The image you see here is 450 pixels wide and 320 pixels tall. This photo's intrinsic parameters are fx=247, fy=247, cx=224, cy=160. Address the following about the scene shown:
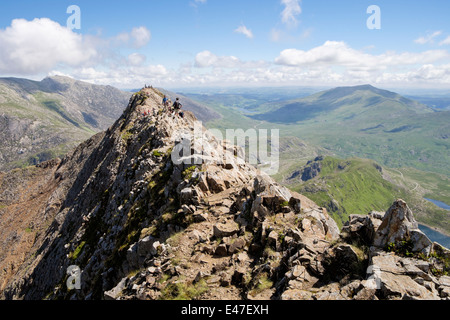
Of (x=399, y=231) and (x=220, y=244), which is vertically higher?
(x=399, y=231)

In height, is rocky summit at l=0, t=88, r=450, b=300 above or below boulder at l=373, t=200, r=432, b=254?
below

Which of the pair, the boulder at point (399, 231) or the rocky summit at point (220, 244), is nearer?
the rocky summit at point (220, 244)

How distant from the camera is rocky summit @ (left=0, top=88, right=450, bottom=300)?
42.5ft

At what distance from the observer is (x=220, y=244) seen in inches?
774

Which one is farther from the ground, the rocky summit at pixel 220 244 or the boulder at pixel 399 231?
the boulder at pixel 399 231

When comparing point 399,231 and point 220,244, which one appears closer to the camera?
point 399,231

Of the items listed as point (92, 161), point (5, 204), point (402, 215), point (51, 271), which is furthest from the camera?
point (5, 204)

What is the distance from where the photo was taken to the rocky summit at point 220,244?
13.0 m

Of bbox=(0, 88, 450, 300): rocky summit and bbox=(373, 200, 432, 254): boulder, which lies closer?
bbox=(0, 88, 450, 300): rocky summit

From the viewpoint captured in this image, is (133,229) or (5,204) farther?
(5,204)

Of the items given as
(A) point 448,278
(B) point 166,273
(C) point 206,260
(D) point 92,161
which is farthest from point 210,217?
(D) point 92,161

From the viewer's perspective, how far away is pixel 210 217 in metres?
23.8
